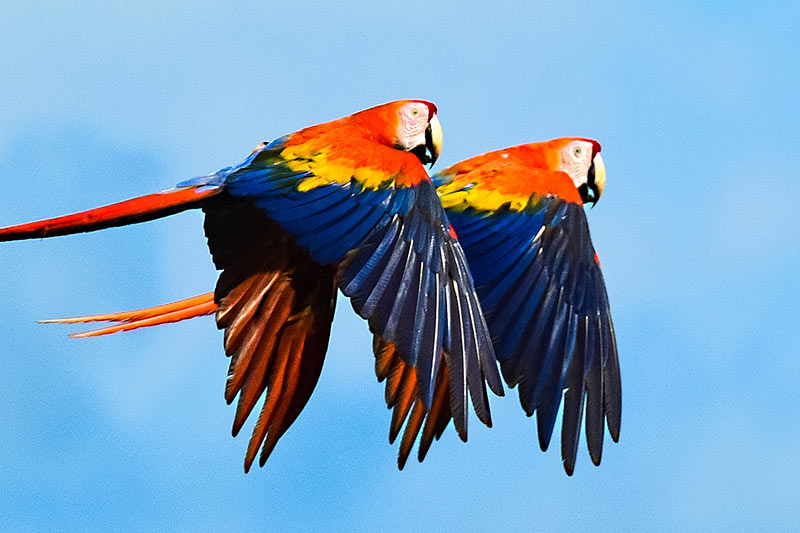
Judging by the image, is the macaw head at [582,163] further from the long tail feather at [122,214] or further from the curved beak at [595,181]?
the long tail feather at [122,214]

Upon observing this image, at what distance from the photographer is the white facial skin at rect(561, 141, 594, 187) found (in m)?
7.97

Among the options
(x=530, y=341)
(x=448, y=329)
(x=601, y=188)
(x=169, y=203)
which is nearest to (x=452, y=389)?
(x=448, y=329)

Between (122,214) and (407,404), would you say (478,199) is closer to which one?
(407,404)

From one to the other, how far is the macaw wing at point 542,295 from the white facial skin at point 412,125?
269 mm

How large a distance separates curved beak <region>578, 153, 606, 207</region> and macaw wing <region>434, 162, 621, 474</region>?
62cm

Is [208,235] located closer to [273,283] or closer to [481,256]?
[273,283]

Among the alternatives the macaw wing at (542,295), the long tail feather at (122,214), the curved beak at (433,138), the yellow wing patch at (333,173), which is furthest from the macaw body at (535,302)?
the long tail feather at (122,214)

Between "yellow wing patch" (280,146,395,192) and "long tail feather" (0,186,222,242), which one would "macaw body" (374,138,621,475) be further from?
"long tail feather" (0,186,222,242)

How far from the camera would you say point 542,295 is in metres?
7.07

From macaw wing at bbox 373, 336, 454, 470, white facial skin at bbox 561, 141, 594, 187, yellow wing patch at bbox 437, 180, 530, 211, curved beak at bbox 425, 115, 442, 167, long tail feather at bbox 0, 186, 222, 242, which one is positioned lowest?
macaw wing at bbox 373, 336, 454, 470

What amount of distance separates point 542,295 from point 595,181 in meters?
1.22

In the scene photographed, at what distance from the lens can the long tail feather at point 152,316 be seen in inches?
285

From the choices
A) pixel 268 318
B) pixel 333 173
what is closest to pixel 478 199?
pixel 333 173

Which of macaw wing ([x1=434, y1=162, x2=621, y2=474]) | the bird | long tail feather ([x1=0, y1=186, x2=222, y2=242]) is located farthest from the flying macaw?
macaw wing ([x1=434, y1=162, x2=621, y2=474])
